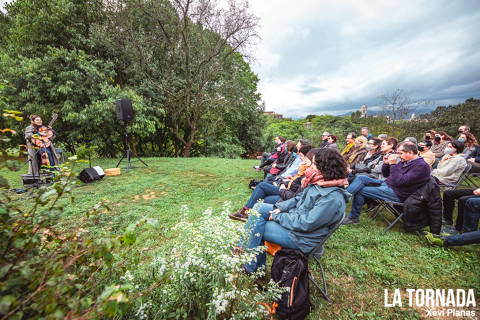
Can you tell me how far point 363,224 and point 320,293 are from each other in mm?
1976

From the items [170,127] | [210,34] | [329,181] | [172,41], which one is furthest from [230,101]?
[329,181]

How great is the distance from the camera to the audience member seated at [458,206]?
10.1 feet

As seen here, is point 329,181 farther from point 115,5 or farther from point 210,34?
point 115,5

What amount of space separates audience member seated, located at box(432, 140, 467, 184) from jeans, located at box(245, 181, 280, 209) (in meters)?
3.51

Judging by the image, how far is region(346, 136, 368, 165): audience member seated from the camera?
534 centimetres

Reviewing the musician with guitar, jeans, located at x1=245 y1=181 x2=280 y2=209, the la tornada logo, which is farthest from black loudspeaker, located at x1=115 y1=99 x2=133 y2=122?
the la tornada logo

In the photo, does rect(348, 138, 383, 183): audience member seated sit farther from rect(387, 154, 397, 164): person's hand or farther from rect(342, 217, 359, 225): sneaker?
rect(342, 217, 359, 225): sneaker

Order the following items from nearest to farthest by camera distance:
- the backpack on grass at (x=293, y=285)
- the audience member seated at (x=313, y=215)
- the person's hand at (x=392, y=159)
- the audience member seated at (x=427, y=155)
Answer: the backpack on grass at (x=293, y=285) < the audience member seated at (x=313, y=215) < the person's hand at (x=392, y=159) < the audience member seated at (x=427, y=155)

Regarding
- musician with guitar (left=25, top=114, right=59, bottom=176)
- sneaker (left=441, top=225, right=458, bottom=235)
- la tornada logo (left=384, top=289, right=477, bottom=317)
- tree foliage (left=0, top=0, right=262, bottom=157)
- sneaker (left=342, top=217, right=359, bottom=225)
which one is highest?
tree foliage (left=0, top=0, right=262, bottom=157)

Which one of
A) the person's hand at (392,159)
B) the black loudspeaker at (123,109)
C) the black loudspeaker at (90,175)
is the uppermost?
the black loudspeaker at (123,109)

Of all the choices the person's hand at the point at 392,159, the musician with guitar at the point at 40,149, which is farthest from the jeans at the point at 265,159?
the musician with guitar at the point at 40,149

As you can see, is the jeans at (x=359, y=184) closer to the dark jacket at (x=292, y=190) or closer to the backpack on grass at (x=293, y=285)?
the dark jacket at (x=292, y=190)

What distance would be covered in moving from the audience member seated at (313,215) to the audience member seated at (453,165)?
3545 millimetres

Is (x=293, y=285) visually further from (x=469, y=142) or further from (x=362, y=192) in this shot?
(x=469, y=142)
